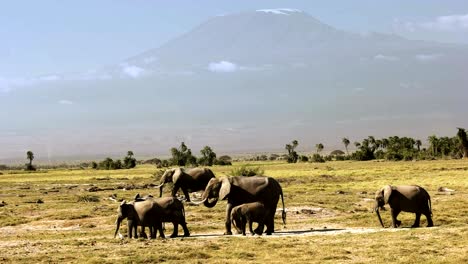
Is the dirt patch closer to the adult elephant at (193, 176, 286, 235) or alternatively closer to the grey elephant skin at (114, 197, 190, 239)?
the adult elephant at (193, 176, 286, 235)

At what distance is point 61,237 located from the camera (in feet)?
81.4

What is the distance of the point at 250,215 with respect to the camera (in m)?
23.7

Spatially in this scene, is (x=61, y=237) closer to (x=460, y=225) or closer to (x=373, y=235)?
(x=373, y=235)

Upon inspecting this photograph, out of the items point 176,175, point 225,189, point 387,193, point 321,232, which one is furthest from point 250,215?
point 176,175

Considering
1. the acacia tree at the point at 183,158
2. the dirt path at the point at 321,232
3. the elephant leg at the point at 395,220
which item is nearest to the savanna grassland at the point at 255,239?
the dirt path at the point at 321,232

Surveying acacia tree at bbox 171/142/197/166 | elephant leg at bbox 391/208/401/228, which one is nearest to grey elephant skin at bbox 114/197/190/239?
elephant leg at bbox 391/208/401/228

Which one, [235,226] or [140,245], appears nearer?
[140,245]

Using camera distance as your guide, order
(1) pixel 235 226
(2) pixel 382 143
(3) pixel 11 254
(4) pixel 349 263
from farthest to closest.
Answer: (2) pixel 382 143, (1) pixel 235 226, (3) pixel 11 254, (4) pixel 349 263

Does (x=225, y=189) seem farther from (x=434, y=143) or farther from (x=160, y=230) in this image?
(x=434, y=143)

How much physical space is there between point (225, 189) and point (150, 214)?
A: 3.68 metres

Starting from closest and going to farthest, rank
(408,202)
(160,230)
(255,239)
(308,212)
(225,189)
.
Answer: (255,239), (160,230), (225,189), (408,202), (308,212)

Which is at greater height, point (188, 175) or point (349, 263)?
point (188, 175)

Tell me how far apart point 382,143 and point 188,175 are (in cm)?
11605

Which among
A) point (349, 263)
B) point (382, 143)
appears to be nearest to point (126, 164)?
point (382, 143)
